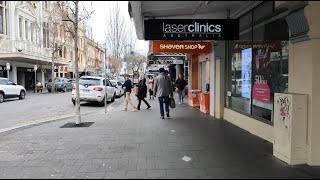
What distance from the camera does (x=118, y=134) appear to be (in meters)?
9.75

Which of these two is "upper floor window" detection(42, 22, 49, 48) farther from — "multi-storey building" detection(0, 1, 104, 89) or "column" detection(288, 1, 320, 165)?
"column" detection(288, 1, 320, 165)

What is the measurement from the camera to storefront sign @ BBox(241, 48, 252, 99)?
394 inches

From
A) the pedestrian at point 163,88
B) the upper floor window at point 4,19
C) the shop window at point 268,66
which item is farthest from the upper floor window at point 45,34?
the shop window at point 268,66

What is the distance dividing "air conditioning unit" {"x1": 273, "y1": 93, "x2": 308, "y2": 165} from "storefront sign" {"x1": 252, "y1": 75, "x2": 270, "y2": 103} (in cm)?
202

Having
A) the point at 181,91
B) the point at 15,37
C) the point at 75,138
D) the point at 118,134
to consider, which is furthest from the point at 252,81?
the point at 15,37

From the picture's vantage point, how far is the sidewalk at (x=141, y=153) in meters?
5.96

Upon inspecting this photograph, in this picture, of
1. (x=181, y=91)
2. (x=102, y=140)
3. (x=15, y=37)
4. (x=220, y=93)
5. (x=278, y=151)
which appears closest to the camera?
(x=278, y=151)

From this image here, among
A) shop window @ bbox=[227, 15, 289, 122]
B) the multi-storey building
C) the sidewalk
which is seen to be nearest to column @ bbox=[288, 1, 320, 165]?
the sidewalk

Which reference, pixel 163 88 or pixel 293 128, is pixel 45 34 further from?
pixel 293 128

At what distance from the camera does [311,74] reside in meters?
6.14

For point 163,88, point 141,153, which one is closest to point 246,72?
point 163,88

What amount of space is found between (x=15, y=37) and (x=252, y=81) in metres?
33.3

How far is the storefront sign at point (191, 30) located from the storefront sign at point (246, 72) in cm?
191

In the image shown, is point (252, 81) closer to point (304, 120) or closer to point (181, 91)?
point (304, 120)
